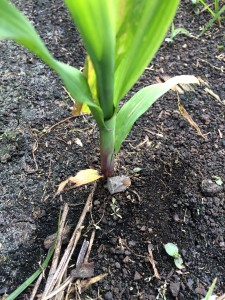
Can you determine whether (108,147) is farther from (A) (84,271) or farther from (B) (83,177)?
(A) (84,271)

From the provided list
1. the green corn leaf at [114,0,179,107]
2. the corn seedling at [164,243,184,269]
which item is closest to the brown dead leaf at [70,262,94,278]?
the corn seedling at [164,243,184,269]

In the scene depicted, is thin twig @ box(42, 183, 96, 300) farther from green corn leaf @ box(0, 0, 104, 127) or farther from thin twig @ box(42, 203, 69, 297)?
green corn leaf @ box(0, 0, 104, 127)

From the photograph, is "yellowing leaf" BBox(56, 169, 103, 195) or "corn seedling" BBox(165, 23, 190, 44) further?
"corn seedling" BBox(165, 23, 190, 44)

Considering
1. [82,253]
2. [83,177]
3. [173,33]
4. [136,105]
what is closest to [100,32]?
[136,105]

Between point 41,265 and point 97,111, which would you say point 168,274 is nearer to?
point 41,265

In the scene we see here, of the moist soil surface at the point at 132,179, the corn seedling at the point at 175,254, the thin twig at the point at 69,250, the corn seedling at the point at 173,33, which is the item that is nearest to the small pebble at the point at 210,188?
the moist soil surface at the point at 132,179

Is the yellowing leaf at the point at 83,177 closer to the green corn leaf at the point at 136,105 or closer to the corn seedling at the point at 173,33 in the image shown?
the green corn leaf at the point at 136,105
